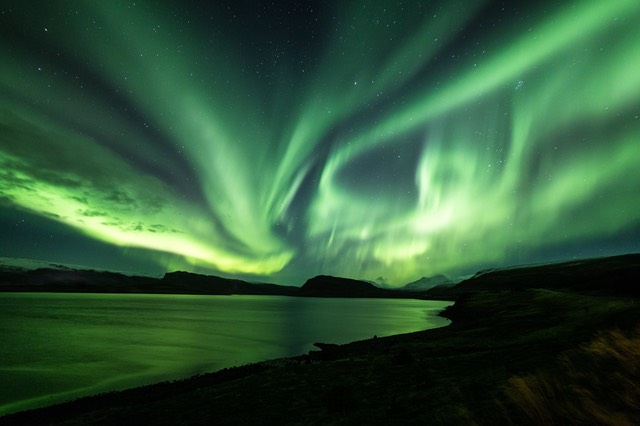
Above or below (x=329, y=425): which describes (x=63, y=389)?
below

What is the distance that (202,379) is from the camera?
1019 inches

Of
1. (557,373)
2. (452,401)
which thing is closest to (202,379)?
(452,401)

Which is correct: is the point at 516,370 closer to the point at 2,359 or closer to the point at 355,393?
the point at 355,393

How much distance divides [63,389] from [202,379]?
1093 centimetres

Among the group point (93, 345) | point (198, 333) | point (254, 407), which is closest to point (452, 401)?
point (254, 407)

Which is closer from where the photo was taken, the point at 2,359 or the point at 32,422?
the point at 32,422

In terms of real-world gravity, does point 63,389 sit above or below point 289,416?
below

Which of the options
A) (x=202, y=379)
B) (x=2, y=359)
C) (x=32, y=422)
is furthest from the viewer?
(x=2, y=359)

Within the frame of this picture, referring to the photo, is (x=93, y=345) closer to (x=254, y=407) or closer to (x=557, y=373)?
(x=254, y=407)

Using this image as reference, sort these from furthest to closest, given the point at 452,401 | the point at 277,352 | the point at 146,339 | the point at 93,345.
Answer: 1. the point at 146,339
2. the point at 93,345
3. the point at 277,352
4. the point at 452,401

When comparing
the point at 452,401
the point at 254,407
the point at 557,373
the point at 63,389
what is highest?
the point at 557,373

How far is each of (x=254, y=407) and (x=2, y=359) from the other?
38982mm

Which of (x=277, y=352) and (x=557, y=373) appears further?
(x=277, y=352)

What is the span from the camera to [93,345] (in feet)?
160
